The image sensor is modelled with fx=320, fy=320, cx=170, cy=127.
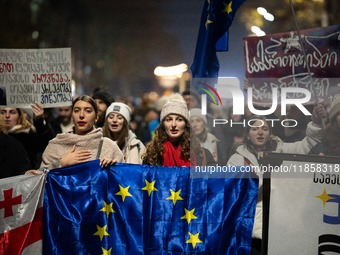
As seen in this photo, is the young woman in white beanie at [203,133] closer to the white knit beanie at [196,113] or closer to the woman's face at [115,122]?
the white knit beanie at [196,113]

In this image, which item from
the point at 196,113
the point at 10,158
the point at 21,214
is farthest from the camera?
the point at 196,113

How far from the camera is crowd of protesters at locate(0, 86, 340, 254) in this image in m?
2.62

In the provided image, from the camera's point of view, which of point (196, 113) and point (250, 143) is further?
point (196, 113)

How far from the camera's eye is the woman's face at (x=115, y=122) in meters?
3.65

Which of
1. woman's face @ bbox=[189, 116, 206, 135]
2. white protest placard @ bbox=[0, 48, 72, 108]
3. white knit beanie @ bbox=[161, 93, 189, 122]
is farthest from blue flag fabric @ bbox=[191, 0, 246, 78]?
white protest placard @ bbox=[0, 48, 72, 108]

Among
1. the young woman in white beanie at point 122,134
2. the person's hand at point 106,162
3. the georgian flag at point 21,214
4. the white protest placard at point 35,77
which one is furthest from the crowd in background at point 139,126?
the person's hand at point 106,162

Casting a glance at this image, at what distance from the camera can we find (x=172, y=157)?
10.3ft

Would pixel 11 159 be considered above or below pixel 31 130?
below

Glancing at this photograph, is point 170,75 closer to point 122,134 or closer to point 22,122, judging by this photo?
point 122,134

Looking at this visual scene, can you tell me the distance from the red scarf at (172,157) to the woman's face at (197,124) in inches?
9.8

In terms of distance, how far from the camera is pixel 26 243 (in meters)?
2.60

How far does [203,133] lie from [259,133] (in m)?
0.64

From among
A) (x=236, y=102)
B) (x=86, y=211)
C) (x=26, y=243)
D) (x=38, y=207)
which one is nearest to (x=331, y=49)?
(x=236, y=102)

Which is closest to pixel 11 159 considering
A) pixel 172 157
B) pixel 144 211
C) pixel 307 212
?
pixel 144 211
